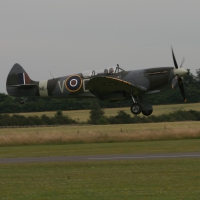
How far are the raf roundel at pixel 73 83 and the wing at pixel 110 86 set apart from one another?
Answer: 1.05m

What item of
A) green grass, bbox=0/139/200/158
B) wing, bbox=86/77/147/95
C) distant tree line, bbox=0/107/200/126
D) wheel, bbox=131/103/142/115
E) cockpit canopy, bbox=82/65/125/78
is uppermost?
cockpit canopy, bbox=82/65/125/78

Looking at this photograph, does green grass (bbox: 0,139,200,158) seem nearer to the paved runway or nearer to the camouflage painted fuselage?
the paved runway

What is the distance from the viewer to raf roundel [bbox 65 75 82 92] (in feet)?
107

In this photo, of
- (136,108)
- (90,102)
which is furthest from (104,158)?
(90,102)

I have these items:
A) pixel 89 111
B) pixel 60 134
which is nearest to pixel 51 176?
pixel 60 134

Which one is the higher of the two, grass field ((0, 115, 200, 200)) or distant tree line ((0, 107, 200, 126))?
distant tree line ((0, 107, 200, 126))

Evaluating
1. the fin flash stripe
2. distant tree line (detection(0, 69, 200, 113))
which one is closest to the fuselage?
the fin flash stripe

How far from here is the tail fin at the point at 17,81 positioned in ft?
114

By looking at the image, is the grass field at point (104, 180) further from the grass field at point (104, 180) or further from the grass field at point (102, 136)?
the grass field at point (102, 136)

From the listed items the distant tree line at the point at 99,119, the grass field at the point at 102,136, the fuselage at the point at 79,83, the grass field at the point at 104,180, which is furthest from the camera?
the distant tree line at the point at 99,119

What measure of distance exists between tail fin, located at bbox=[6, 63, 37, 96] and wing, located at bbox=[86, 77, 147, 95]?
480 centimetres

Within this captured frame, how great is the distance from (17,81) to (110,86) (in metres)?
7.56

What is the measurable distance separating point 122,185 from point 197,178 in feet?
8.18

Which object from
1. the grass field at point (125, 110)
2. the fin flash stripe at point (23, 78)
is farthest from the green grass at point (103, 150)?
the grass field at point (125, 110)
